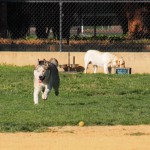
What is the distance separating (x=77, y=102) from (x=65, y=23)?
1428 cm

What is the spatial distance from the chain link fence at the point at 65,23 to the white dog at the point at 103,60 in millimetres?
1184

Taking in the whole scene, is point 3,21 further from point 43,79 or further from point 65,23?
point 43,79

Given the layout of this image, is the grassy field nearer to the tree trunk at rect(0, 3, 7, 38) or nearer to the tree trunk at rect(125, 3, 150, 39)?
the tree trunk at rect(125, 3, 150, 39)

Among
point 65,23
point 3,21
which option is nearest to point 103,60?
point 65,23

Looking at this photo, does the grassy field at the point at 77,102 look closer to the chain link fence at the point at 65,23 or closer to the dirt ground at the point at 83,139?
the dirt ground at the point at 83,139

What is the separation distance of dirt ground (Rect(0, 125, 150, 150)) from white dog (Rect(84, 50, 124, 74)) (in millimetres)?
11170

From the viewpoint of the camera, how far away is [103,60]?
23312 millimetres

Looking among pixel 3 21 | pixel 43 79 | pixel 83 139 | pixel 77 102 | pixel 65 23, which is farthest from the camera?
pixel 65 23

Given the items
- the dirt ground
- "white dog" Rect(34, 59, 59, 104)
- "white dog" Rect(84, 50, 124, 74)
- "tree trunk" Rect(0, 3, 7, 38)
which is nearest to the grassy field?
"white dog" Rect(34, 59, 59, 104)

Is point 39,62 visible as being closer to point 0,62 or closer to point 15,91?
A: point 15,91

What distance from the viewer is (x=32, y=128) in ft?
37.9

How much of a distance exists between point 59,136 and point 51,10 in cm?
1705

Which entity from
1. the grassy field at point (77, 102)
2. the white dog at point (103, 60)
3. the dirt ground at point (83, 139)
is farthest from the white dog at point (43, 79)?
the white dog at point (103, 60)

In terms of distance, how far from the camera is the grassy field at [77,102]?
40.4ft
